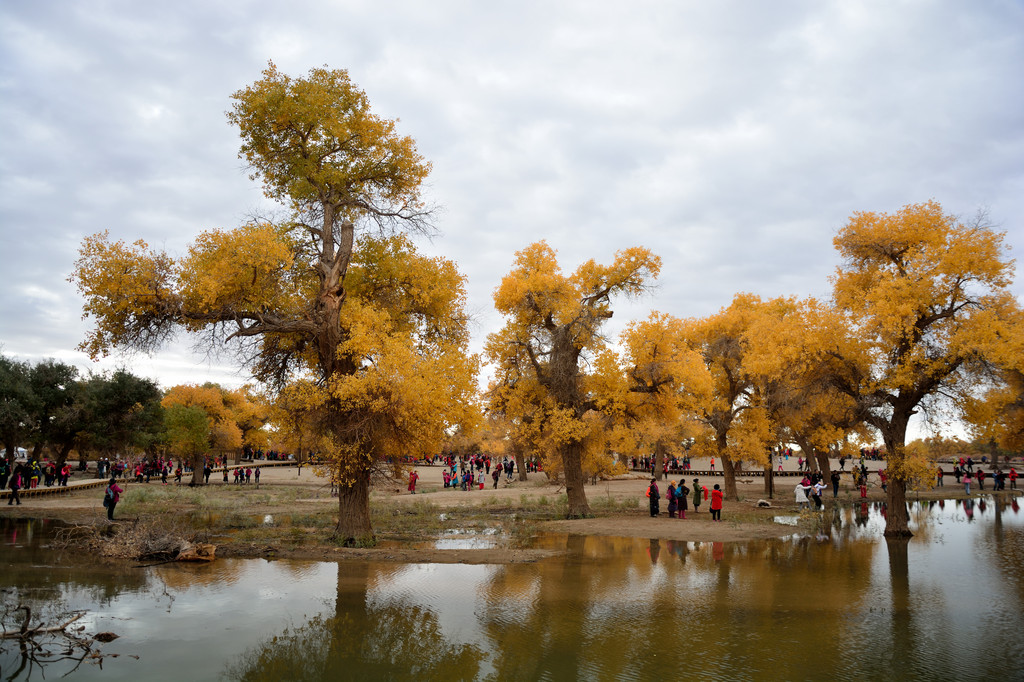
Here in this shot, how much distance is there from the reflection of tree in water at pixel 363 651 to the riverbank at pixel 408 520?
5151mm

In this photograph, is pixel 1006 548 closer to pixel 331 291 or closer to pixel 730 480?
pixel 730 480

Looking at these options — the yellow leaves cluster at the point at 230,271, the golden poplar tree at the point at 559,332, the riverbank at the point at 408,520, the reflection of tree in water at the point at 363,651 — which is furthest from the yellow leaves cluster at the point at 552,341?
the reflection of tree in water at the point at 363,651

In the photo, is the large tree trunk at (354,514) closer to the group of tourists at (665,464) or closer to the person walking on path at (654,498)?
the person walking on path at (654,498)

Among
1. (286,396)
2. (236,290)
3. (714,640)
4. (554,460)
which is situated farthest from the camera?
(554,460)

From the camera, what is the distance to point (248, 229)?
599 inches

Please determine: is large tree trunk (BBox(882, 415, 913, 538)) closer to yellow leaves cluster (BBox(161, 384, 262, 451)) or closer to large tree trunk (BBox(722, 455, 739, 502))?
large tree trunk (BBox(722, 455, 739, 502))

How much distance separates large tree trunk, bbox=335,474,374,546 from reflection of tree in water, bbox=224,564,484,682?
6.45 metres

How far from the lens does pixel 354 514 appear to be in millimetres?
16453

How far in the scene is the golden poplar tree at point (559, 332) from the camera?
2203 cm

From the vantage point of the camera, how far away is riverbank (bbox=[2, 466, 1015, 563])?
50.4 ft

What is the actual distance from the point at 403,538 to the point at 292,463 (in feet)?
202

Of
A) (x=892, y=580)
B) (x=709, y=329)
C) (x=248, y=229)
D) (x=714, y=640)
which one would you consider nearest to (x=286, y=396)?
(x=248, y=229)

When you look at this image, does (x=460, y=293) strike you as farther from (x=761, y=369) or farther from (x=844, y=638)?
(x=844, y=638)

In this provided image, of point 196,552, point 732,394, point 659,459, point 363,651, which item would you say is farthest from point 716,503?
point 659,459
